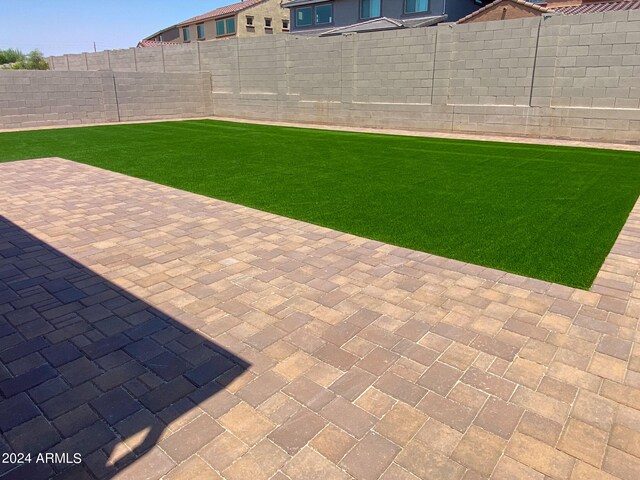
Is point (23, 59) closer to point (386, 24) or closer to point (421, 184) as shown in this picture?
point (386, 24)

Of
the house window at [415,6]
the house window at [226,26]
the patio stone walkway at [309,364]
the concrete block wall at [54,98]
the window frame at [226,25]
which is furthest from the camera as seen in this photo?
the house window at [226,26]

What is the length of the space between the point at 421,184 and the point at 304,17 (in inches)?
1207

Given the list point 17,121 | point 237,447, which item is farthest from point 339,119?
point 237,447

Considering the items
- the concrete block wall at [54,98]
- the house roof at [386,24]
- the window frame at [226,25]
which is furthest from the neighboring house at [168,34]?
the concrete block wall at [54,98]

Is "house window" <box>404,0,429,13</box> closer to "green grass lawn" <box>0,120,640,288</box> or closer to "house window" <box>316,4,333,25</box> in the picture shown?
"house window" <box>316,4,333,25</box>

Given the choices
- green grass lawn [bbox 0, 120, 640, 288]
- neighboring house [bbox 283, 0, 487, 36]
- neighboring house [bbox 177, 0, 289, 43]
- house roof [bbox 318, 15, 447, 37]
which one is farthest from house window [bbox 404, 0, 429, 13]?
green grass lawn [bbox 0, 120, 640, 288]

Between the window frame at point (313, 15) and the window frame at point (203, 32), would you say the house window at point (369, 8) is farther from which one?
the window frame at point (203, 32)

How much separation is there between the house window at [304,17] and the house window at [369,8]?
4.76 metres

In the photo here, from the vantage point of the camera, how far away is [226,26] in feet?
136

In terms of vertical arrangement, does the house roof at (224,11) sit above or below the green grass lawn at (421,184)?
above

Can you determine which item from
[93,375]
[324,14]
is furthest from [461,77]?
[324,14]

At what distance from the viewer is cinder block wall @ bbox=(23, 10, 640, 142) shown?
35.2 feet

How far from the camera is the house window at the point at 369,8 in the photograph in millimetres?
29458

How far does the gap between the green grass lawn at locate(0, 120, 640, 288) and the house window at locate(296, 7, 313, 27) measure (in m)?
23.6
